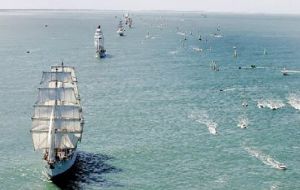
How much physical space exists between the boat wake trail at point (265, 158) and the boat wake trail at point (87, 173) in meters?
28.1

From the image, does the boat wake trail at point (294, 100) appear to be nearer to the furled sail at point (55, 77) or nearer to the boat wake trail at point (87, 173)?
the boat wake trail at point (87, 173)

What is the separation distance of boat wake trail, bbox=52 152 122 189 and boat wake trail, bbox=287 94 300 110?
6347 cm

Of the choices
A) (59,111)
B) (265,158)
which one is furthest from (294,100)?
(59,111)

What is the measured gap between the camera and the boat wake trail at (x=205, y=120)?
4715 inches

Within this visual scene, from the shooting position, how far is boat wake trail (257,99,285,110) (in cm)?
14138

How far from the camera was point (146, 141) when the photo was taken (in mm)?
112438

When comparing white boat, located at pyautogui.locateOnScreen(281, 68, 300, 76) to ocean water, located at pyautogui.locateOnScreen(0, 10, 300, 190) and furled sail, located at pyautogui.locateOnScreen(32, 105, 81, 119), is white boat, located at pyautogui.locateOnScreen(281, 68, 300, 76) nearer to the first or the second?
ocean water, located at pyautogui.locateOnScreen(0, 10, 300, 190)

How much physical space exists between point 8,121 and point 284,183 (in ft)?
220

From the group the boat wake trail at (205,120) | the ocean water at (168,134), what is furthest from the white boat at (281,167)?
the boat wake trail at (205,120)

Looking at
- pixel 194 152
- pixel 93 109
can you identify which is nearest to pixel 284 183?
pixel 194 152

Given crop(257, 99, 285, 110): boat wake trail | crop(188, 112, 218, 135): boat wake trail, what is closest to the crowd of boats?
crop(188, 112, 218, 135): boat wake trail

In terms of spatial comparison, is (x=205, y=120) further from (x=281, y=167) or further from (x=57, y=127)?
(x=57, y=127)

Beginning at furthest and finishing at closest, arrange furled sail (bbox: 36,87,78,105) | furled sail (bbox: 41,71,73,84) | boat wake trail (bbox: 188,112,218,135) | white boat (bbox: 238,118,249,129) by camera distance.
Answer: white boat (bbox: 238,118,249,129), boat wake trail (bbox: 188,112,218,135), furled sail (bbox: 41,71,73,84), furled sail (bbox: 36,87,78,105)

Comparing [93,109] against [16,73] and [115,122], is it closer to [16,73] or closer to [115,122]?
[115,122]
